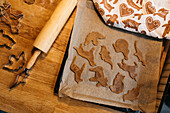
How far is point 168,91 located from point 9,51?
94 cm

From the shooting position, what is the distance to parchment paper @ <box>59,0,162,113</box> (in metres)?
0.87

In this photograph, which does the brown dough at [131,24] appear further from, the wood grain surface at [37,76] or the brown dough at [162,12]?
the wood grain surface at [37,76]

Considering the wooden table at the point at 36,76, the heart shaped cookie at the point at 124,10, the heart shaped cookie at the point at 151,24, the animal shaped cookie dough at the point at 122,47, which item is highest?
the heart shaped cookie at the point at 124,10

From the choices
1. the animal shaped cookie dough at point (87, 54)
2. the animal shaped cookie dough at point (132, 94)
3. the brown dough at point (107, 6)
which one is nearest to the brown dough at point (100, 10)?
the brown dough at point (107, 6)

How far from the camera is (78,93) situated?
866mm

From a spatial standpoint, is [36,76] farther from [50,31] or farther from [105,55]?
[105,55]

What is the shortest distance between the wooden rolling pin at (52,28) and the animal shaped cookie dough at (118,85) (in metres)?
0.44

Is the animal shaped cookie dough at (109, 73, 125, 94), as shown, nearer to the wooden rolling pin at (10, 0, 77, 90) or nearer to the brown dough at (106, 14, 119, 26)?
the brown dough at (106, 14, 119, 26)

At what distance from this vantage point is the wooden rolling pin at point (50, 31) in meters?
0.83

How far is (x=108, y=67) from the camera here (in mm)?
908

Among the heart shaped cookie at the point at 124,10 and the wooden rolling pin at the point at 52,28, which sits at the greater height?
the heart shaped cookie at the point at 124,10

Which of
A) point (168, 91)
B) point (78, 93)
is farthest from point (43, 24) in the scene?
point (168, 91)

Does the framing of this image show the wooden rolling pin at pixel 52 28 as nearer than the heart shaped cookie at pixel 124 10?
Yes

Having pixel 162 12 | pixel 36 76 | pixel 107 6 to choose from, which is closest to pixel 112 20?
pixel 107 6
